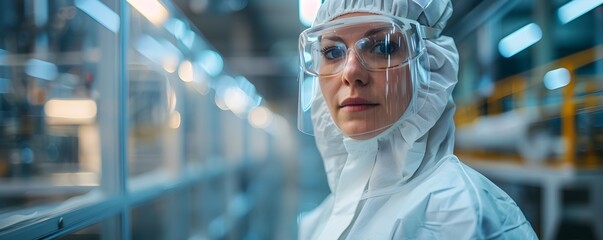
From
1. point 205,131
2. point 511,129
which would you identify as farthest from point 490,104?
point 205,131

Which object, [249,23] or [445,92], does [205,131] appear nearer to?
[249,23]

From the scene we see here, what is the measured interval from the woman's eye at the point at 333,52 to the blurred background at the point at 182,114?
0.56 ft

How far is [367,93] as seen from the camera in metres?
1.11

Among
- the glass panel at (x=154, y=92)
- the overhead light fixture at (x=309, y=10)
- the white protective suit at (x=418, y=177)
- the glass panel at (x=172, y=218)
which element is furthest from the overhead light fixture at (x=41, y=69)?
the white protective suit at (x=418, y=177)

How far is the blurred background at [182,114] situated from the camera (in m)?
1.69

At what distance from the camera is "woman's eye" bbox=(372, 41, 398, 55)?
111 centimetres

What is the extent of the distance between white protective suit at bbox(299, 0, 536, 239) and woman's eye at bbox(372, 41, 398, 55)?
9 centimetres

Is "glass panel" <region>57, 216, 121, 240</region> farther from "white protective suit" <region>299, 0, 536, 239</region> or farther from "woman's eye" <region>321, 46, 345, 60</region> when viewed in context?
"woman's eye" <region>321, 46, 345, 60</region>

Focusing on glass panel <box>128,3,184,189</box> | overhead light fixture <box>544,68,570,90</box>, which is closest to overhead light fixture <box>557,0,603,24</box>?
overhead light fixture <box>544,68,570,90</box>

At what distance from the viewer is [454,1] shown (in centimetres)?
138

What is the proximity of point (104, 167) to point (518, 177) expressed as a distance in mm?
2879

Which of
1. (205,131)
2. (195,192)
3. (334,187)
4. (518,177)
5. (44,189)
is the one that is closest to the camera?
(334,187)

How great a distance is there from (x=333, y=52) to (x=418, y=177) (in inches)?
15.4

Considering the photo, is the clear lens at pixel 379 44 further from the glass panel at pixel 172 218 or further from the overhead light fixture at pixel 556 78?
the overhead light fixture at pixel 556 78
